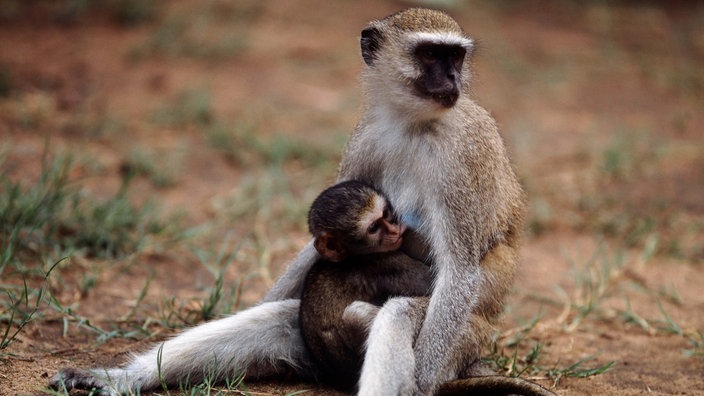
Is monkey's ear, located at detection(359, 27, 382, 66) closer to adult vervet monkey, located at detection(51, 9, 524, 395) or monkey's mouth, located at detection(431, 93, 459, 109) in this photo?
adult vervet monkey, located at detection(51, 9, 524, 395)

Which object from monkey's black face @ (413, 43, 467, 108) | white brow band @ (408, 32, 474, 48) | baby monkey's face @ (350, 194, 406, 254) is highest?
white brow band @ (408, 32, 474, 48)

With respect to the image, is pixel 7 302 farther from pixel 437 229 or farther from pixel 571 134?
pixel 571 134

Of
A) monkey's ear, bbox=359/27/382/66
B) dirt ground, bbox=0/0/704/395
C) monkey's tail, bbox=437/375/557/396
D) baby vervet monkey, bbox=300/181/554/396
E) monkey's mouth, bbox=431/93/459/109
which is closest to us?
monkey's tail, bbox=437/375/557/396

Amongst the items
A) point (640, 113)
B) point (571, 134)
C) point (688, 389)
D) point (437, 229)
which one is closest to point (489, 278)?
point (437, 229)

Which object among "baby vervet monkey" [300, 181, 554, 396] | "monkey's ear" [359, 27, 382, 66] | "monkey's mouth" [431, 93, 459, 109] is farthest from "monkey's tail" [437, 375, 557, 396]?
"monkey's ear" [359, 27, 382, 66]

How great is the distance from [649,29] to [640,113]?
13.3 feet

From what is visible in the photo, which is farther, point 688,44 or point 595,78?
point 688,44

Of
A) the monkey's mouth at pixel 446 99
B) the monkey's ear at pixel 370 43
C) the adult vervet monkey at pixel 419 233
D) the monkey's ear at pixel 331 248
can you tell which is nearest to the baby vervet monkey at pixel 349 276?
the monkey's ear at pixel 331 248

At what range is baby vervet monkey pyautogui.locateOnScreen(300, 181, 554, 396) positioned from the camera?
13.9 feet

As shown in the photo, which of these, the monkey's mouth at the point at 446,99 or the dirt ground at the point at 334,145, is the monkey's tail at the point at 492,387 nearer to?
the dirt ground at the point at 334,145

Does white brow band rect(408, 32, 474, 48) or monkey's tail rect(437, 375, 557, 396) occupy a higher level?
white brow band rect(408, 32, 474, 48)

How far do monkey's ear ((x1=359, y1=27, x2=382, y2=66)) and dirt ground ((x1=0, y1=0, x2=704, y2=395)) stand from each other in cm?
67

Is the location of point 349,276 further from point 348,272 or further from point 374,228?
point 374,228

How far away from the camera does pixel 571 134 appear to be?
1063 centimetres
